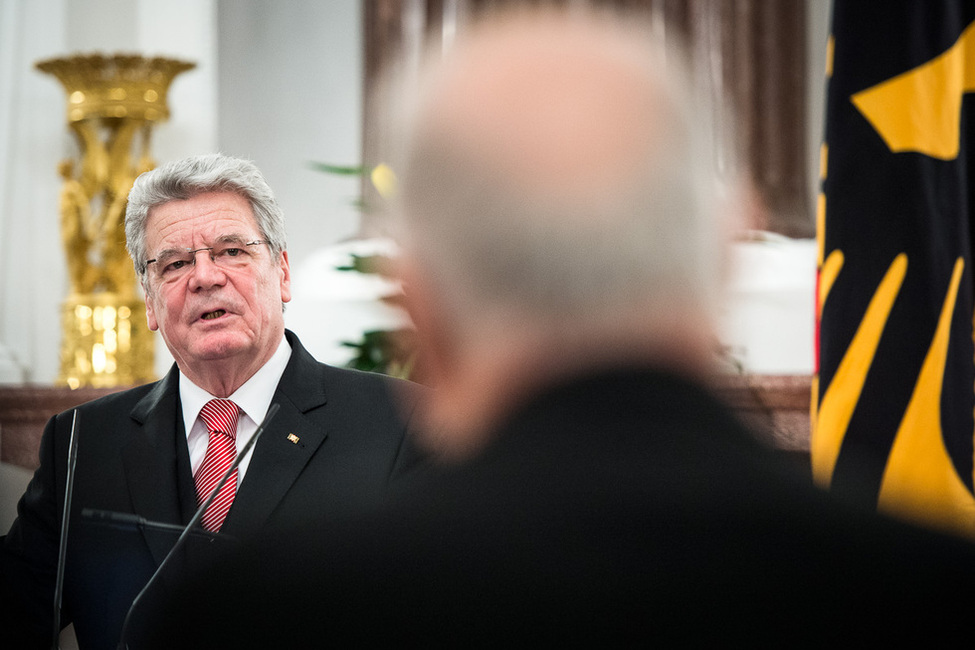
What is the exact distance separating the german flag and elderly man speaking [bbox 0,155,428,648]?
1.57 metres

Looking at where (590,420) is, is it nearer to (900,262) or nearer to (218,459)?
(218,459)

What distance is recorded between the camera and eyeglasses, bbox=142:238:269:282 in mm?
1758

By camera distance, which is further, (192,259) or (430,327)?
(192,259)

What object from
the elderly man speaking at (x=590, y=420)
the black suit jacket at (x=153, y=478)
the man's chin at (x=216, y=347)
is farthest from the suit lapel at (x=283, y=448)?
the elderly man speaking at (x=590, y=420)

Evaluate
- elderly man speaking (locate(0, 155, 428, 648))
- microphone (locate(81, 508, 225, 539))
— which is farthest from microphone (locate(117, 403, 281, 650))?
elderly man speaking (locate(0, 155, 428, 648))

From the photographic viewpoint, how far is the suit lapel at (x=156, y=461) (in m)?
1.67

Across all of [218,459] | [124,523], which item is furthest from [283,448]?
[124,523]

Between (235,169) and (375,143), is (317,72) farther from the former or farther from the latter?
(235,169)

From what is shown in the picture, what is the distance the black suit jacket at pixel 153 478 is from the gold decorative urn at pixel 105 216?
2129 millimetres

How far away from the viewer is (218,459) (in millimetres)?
1717

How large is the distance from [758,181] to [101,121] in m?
2.61

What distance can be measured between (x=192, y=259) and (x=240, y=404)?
0.26 m

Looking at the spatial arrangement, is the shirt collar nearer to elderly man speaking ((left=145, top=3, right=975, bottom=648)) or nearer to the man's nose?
the man's nose

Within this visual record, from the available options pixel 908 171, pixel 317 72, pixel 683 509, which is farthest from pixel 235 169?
pixel 317 72
